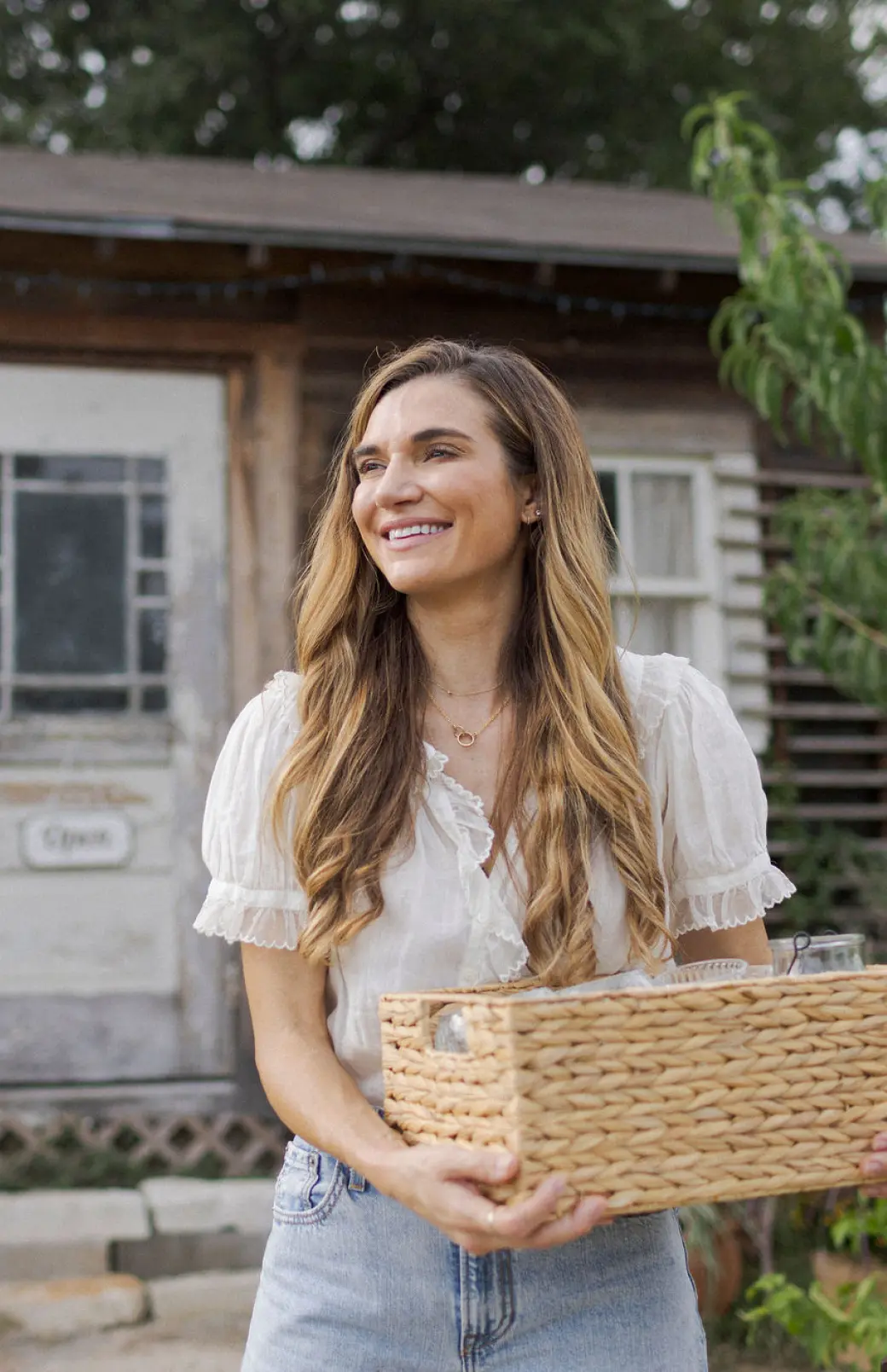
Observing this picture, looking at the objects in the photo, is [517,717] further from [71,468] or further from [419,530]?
[71,468]

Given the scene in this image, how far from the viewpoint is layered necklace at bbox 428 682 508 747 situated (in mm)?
1781

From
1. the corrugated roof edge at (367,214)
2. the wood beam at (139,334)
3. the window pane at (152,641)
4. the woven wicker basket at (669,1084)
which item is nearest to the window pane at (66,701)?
the window pane at (152,641)

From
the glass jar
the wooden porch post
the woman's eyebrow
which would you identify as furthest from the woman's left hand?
the wooden porch post

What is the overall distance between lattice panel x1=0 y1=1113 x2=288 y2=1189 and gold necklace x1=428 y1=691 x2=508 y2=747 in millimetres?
4068

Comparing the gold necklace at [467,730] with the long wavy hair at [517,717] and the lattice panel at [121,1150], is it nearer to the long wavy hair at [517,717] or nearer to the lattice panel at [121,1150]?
the long wavy hair at [517,717]

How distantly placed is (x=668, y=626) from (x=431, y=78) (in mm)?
10721

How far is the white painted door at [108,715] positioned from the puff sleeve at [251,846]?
4020 mm

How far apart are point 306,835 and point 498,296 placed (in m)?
4.95

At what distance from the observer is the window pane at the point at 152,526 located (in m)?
Answer: 5.88

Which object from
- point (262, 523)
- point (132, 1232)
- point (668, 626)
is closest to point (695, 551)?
point (668, 626)

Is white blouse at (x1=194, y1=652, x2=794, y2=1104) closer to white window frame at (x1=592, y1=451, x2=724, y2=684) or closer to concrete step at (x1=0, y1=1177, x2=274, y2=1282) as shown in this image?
concrete step at (x1=0, y1=1177, x2=274, y2=1282)

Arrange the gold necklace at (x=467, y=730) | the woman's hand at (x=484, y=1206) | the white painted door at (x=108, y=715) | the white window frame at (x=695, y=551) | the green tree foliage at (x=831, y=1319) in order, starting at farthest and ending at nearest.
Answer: the white window frame at (x=695, y=551) → the white painted door at (x=108, y=715) → the green tree foliage at (x=831, y=1319) → the gold necklace at (x=467, y=730) → the woman's hand at (x=484, y=1206)

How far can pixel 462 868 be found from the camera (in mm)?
1618

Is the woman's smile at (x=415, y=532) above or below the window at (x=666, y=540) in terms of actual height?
below
